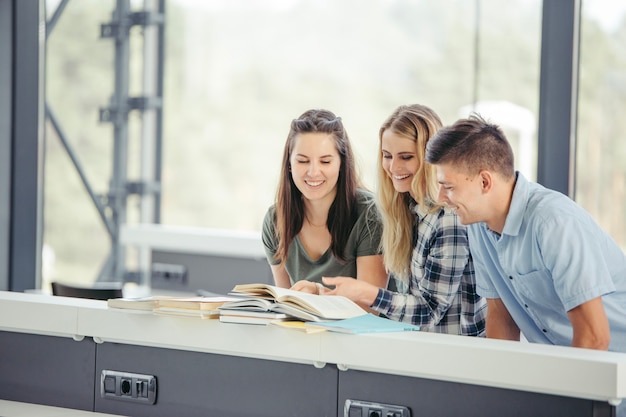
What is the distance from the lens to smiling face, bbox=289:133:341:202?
2.87m

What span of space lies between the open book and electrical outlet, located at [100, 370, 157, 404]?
29 centimetres

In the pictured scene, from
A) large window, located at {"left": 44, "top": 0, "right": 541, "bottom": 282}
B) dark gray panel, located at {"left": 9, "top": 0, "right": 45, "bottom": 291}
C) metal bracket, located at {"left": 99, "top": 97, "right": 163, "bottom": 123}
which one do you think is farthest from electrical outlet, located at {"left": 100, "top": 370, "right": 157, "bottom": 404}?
large window, located at {"left": 44, "top": 0, "right": 541, "bottom": 282}

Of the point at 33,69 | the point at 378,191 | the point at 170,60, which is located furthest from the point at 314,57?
the point at 378,191

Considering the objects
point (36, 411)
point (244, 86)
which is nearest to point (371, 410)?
point (36, 411)

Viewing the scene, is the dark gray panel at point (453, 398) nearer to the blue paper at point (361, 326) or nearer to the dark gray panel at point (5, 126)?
the blue paper at point (361, 326)

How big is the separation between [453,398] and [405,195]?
0.82 metres

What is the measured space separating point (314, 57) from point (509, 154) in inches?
477

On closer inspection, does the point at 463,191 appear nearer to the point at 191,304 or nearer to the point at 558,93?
the point at 191,304

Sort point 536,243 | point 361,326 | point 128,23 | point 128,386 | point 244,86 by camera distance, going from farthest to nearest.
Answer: point 244,86 < point 128,23 < point 128,386 < point 536,243 < point 361,326

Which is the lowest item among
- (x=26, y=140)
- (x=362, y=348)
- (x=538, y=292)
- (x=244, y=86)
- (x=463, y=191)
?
(x=362, y=348)

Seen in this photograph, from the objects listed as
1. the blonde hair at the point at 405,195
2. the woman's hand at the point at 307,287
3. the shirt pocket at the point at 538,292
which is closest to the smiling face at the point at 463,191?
the shirt pocket at the point at 538,292

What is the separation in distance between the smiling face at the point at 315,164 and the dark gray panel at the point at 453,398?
85cm

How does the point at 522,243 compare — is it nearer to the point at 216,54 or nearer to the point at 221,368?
the point at 221,368

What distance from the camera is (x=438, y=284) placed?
258 cm
